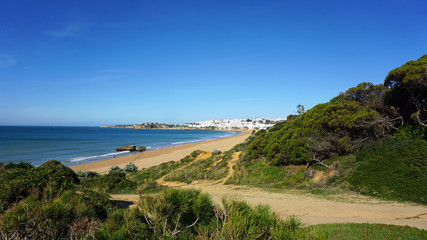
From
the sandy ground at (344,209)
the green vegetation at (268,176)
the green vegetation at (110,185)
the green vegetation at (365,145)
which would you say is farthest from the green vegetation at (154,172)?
the sandy ground at (344,209)

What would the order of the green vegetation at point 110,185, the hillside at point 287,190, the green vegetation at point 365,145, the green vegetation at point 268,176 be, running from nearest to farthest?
the hillside at point 287,190 < the green vegetation at point 365,145 < the green vegetation at point 110,185 < the green vegetation at point 268,176

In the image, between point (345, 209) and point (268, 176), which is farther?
point (268, 176)

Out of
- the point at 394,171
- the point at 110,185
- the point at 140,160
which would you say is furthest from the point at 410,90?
the point at 140,160

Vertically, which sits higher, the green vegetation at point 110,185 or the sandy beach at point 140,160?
the green vegetation at point 110,185

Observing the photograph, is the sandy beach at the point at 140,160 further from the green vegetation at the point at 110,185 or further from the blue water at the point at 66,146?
the green vegetation at the point at 110,185

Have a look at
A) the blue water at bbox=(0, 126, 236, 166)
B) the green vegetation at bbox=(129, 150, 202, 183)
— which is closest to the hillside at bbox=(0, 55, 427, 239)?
the green vegetation at bbox=(129, 150, 202, 183)

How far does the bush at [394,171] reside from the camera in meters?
9.77

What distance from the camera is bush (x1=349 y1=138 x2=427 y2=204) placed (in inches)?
385

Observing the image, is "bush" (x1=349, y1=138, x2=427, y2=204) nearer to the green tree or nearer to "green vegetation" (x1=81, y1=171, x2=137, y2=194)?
the green tree

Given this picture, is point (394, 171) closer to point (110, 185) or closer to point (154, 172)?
point (110, 185)

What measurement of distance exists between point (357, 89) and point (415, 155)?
7284mm

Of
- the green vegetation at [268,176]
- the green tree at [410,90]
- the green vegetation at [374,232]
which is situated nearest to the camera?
the green vegetation at [374,232]

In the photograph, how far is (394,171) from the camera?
10.8 metres

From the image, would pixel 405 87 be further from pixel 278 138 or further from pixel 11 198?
pixel 11 198
